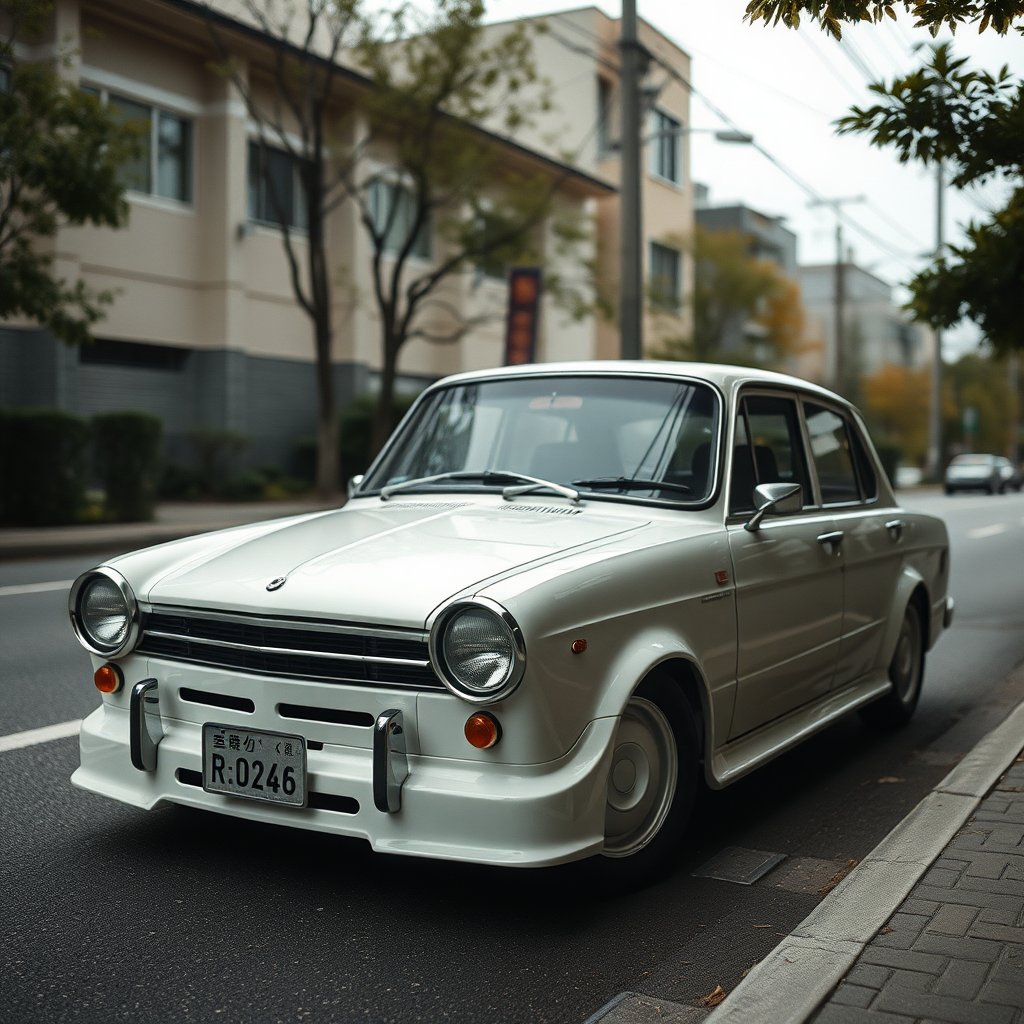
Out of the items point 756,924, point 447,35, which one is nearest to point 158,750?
point 756,924

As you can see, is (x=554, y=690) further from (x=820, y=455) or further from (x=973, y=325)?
(x=973, y=325)

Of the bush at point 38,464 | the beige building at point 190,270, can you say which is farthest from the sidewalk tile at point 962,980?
the beige building at point 190,270

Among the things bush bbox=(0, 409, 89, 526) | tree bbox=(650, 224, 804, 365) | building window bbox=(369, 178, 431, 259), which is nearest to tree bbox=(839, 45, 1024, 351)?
bush bbox=(0, 409, 89, 526)

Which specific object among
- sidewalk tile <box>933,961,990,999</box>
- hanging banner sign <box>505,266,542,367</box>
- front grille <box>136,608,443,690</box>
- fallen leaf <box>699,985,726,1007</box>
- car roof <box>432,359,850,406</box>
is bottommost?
fallen leaf <box>699,985,726,1007</box>

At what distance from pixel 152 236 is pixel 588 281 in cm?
973

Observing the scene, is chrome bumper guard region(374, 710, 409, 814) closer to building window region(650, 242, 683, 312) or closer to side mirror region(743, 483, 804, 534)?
side mirror region(743, 483, 804, 534)

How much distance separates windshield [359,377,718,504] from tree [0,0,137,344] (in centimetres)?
987

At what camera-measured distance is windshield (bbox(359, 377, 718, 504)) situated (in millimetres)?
4344

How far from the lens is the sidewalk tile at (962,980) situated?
9.25ft

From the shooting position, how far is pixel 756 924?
3.45 m

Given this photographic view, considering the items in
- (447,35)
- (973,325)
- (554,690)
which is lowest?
(554,690)

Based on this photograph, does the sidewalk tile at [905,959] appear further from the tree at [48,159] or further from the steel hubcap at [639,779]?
the tree at [48,159]

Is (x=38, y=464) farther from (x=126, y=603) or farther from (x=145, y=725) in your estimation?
(x=145, y=725)

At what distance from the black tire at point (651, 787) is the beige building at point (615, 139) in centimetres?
3175
